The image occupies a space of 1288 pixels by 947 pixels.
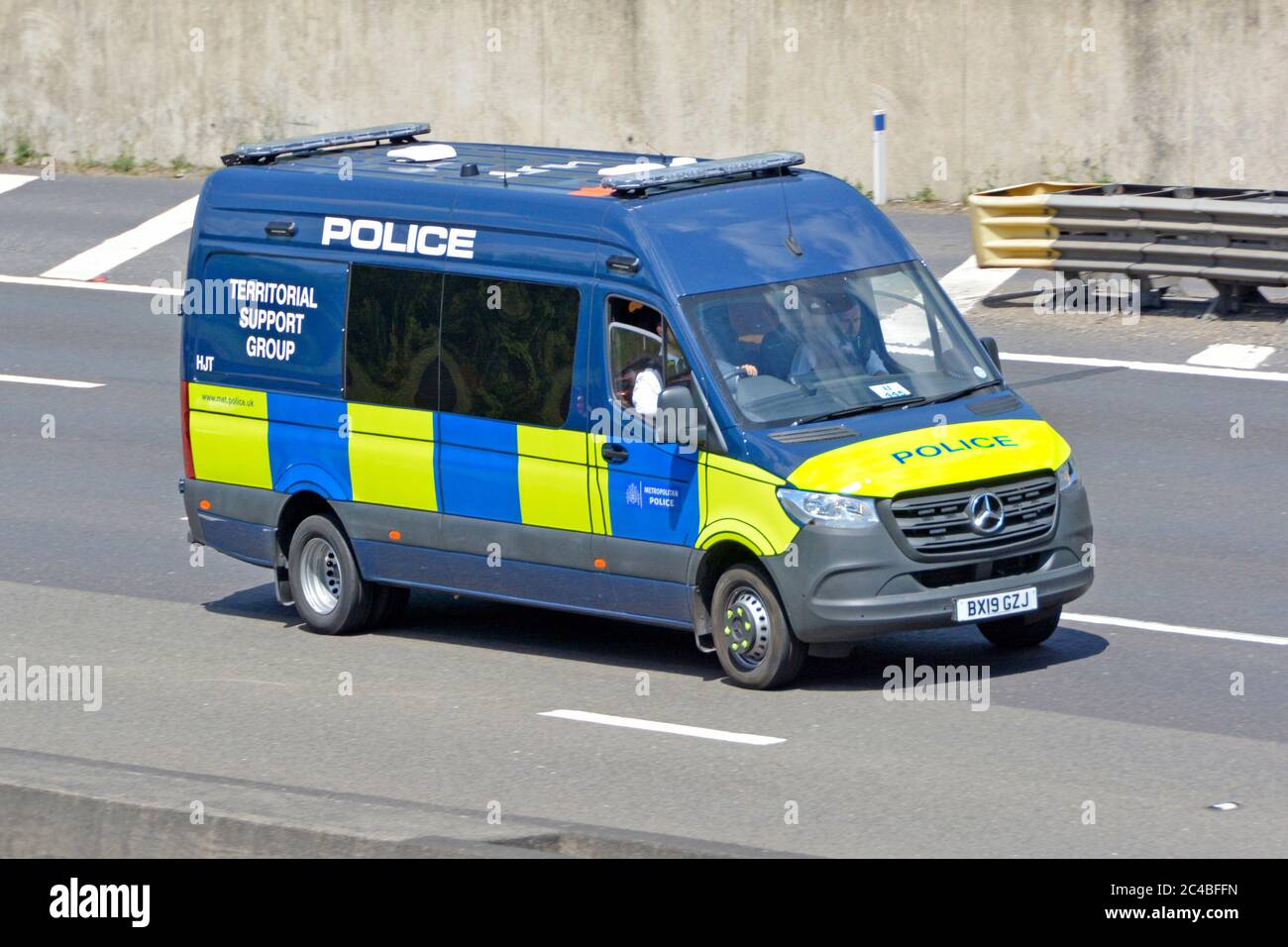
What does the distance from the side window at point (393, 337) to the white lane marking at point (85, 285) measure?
34.0 ft

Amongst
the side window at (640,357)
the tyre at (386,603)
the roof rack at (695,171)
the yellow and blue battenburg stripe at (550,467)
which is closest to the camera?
the yellow and blue battenburg stripe at (550,467)

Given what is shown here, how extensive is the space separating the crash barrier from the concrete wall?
7.65 feet

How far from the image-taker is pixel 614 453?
10672mm

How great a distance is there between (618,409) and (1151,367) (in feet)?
26.7

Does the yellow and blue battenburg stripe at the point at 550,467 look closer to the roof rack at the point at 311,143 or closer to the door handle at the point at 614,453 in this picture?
the door handle at the point at 614,453

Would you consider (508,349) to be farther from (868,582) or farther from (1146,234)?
(1146,234)

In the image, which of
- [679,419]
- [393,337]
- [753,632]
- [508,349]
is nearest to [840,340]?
[679,419]

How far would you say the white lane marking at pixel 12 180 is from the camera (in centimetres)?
2688

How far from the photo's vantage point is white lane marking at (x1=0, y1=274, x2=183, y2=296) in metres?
22.0

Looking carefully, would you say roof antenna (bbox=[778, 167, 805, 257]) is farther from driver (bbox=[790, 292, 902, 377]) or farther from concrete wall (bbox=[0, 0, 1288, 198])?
concrete wall (bbox=[0, 0, 1288, 198])

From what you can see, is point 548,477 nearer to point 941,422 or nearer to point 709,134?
point 941,422

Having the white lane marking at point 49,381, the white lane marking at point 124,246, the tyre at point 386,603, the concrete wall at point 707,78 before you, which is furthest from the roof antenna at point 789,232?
the white lane marking at point 124,246

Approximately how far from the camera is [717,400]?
10.3 m

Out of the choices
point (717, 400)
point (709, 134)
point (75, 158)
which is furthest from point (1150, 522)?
point (75, 158)
